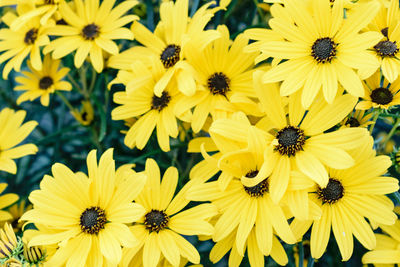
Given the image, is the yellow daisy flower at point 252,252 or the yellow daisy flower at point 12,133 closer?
the yellow daisy flower at point 252,252

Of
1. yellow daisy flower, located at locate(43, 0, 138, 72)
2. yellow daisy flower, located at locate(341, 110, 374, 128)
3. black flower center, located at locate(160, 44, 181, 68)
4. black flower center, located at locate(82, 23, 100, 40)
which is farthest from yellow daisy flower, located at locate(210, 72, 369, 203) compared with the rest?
black flower center, located at locate(82, 23, 100, 40)

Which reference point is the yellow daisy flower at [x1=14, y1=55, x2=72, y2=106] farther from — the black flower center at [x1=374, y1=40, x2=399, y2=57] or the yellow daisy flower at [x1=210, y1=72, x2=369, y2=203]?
the black flower center at [x1=374, y1=40, x2=399, y2=57]

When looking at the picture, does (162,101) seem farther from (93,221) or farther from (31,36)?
(31,36)

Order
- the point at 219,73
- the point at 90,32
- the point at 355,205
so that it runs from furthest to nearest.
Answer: the point at 90,32
the point at 219,73
the point at 355,205

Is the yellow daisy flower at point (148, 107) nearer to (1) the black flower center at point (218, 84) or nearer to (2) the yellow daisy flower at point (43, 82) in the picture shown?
(1) the black flower center at point (218, 84)

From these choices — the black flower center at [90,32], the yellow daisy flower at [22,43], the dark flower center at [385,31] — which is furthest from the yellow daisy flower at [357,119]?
the yellow daisy flower at [22,43]

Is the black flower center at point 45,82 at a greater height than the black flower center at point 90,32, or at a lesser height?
lesser

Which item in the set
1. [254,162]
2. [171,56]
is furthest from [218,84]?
[254,162]
